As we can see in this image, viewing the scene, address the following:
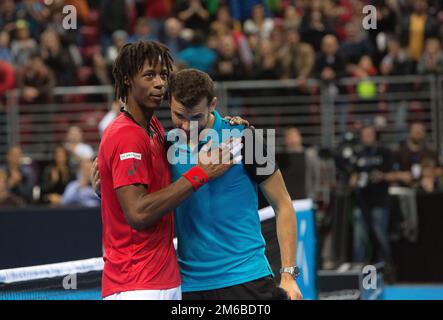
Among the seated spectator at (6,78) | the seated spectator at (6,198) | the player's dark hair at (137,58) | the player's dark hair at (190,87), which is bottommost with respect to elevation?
the seated spectator at (6,198)

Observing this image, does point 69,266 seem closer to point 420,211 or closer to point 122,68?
point 122,68

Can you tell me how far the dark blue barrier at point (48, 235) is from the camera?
12.0 metres

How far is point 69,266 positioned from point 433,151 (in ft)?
32.1

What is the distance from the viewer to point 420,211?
49.6ft

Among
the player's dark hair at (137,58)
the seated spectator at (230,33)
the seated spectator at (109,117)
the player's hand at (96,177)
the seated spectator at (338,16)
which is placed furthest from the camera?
the seated spectator at (338,16)

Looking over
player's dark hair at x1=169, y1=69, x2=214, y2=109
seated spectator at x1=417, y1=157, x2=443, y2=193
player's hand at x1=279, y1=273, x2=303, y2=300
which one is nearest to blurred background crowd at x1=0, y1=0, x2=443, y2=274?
seated spectator at x1=417, y1=157, x2=443, y2=193

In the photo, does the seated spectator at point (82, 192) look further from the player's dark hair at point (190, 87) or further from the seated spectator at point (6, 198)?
the player's dark hair at point (190, 87)

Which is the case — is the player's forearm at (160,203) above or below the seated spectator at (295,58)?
below

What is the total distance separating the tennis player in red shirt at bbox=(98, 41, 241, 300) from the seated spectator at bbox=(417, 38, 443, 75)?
39.0 feet

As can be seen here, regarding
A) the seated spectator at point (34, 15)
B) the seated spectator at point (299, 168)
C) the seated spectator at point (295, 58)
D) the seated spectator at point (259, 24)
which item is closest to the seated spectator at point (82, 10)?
the seated spectator at point (34, 15)

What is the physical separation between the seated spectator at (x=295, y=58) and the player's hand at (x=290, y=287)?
1153 cm

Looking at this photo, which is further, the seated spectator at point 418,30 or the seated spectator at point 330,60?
the seated spectator at point 418,30

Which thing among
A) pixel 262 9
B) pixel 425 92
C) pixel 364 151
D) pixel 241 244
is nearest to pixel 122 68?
pixel 241 244

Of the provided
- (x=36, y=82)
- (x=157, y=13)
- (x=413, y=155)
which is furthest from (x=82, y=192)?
(x=157, y=13)
